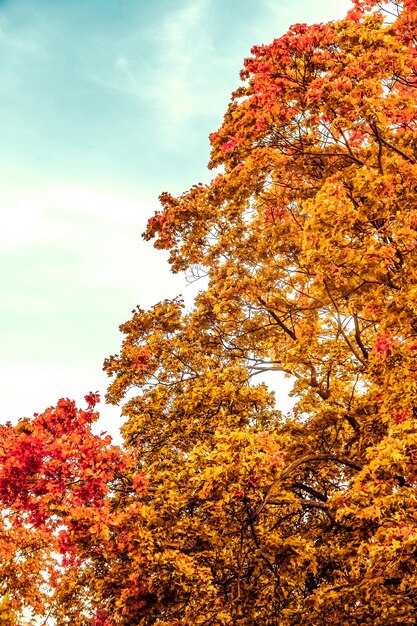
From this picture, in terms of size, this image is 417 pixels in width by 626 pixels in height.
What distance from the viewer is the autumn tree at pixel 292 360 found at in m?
7.14

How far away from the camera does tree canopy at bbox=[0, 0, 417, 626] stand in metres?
6.98

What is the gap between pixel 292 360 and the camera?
927 centimetres

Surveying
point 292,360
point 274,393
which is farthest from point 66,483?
point 274,393

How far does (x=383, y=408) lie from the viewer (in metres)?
7.53

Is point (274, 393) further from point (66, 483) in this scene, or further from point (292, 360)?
point (66, 483)

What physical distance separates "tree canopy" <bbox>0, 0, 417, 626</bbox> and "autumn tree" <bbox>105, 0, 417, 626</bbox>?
0.12 ft

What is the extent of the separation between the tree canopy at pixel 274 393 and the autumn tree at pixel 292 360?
38 millimetres

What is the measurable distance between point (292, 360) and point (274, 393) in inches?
109

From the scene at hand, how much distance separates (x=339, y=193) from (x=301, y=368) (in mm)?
5011

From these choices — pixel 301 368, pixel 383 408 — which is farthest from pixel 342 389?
pixel 383 408

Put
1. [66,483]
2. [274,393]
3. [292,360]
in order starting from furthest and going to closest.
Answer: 1. [274,393]
2. [292,360]
3. [66,483]

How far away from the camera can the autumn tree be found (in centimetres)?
714

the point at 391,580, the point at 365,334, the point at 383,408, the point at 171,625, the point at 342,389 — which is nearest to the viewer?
the point at 383,408

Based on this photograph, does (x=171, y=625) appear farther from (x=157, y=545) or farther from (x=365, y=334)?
(x=365, y=334)
